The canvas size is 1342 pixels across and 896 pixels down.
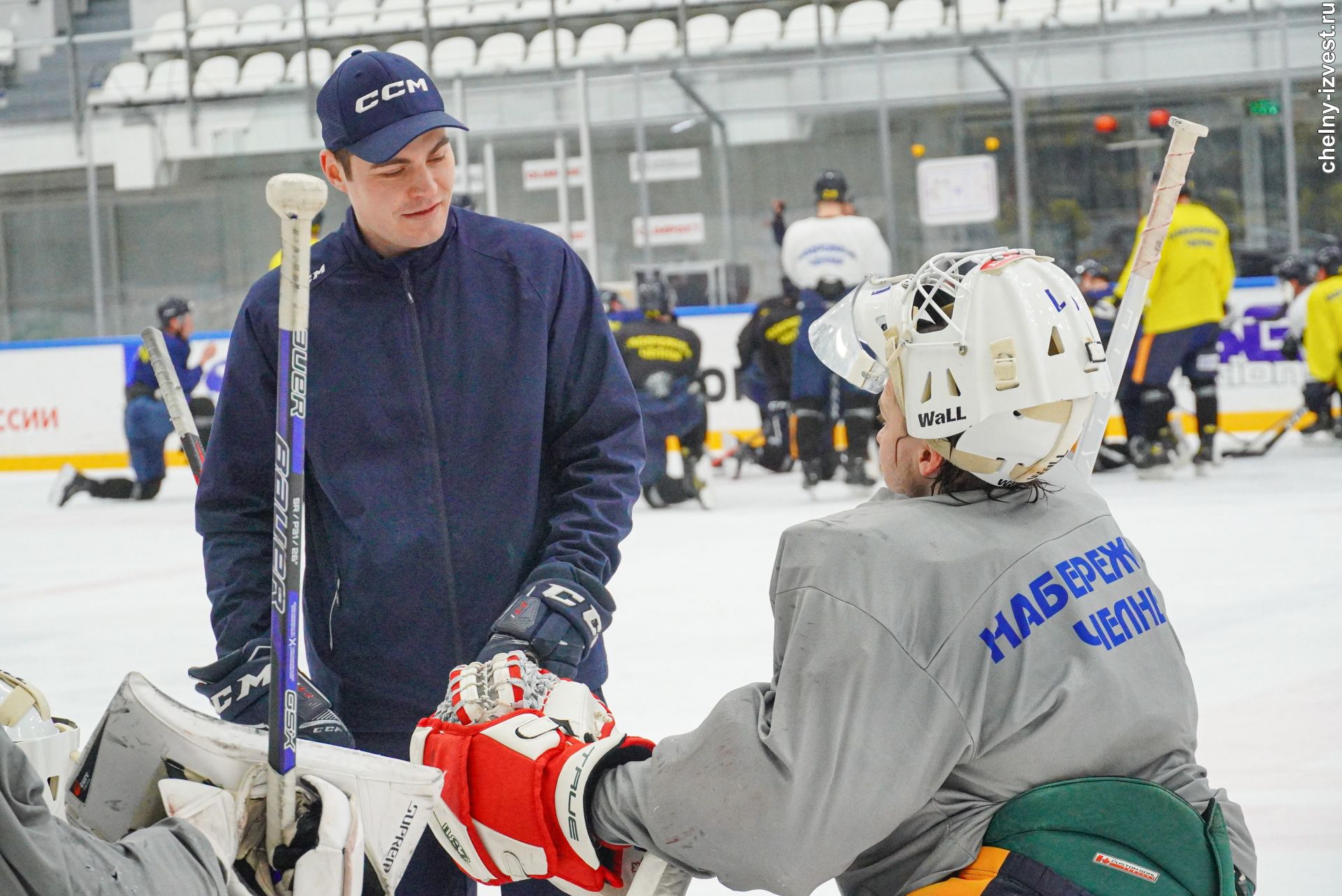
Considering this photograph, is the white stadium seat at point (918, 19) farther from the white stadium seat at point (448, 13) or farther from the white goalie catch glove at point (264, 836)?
the white goalie catch glove at point (264, 836)

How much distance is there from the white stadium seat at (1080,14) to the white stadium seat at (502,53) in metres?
4.64

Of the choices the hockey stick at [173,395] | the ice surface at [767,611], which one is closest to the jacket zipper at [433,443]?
the hockey stick at [173,395]

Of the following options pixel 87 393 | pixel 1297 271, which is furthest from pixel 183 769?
pixel 87 393

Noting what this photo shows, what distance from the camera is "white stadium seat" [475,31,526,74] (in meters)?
13.0

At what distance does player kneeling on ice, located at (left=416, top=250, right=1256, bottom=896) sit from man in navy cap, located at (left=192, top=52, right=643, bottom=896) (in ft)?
1.15

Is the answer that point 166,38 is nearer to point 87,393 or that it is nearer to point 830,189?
point 87,393

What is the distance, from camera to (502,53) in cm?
1318

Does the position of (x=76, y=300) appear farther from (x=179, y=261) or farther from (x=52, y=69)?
(x=52, y=69)

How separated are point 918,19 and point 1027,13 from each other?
3.21 feet

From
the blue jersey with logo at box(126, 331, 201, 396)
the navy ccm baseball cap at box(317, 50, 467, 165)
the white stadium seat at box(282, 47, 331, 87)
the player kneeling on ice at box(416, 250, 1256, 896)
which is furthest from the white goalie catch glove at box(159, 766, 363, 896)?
the white stadium seat at box(282, 47, 331, 87)

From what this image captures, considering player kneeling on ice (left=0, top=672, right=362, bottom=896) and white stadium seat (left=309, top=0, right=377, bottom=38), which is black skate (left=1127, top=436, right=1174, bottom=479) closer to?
player kneeling on ice (left=0, top=672, right=362, bottom=896)

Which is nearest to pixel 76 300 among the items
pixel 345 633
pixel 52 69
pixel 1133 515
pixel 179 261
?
pixel 179 261

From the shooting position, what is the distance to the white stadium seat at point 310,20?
13672 millimetres

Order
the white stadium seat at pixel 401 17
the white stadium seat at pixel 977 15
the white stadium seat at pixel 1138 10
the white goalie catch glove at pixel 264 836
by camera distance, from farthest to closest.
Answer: the white stadium seat at pixel 401 17 → the white stadium seat at pixel 977 15 → the white stadium seat at pixel 1138 10 → the white goalie catch glove at pixel 264 836
